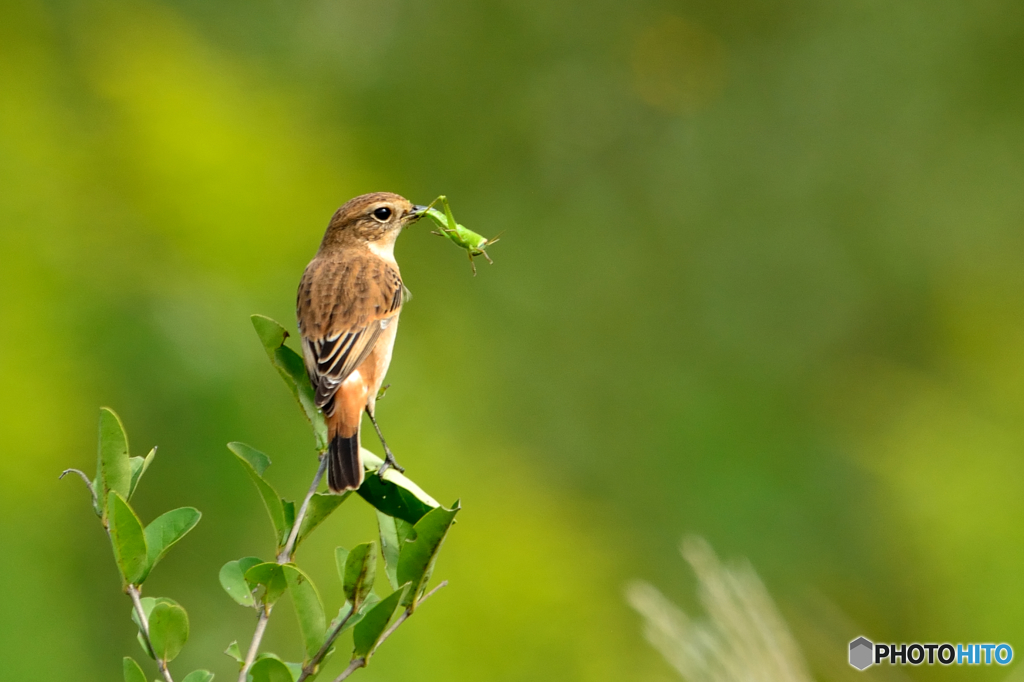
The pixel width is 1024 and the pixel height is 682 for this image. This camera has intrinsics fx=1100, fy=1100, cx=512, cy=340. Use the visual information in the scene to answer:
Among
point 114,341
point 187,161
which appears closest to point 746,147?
point 187,161

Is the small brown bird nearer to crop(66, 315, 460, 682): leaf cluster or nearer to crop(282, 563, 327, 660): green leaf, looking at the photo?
crop(66, 315, 460, 682): leaf cluster

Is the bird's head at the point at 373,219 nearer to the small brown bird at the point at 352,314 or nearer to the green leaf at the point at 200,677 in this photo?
the small brown bird at the point at 352,314

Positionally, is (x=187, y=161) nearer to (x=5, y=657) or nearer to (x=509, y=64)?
(x=5, y=657)

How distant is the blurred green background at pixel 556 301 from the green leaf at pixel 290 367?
6.87 ft

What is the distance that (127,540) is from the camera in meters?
1.85

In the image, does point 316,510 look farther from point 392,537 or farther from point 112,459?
point 112,459

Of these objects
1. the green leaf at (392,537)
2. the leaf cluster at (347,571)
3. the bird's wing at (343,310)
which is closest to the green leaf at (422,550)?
the leaf cluster at (347,571)

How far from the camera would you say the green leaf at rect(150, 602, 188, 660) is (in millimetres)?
1836

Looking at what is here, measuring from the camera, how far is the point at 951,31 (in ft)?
34.9

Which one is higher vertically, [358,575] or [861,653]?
[861,653]

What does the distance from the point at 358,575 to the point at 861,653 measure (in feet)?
8.49

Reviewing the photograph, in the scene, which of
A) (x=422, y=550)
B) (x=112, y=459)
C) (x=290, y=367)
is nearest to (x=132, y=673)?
(x=112, y=459)

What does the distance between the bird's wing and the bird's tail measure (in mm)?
416

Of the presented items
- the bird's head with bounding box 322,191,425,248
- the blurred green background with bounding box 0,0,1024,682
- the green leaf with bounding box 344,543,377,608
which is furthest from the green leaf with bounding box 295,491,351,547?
the blurred green background with bounding box 0,0,1024,682
